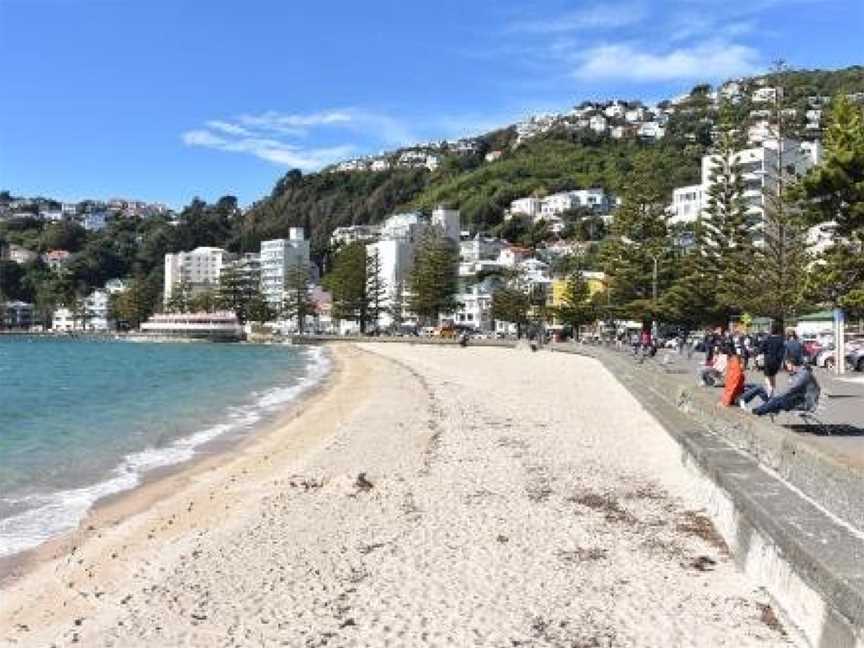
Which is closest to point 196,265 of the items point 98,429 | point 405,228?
point 405,228

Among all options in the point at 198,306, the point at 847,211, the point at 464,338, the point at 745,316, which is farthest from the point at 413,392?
the point at 198,306

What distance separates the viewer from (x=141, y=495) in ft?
40.0

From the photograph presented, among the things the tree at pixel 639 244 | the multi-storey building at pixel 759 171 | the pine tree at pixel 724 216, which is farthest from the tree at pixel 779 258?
the tree at pixel 639 244

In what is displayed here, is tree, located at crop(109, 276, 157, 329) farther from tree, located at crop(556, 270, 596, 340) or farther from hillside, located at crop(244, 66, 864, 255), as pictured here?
tree, located at crop(556, 270, 596, 340)

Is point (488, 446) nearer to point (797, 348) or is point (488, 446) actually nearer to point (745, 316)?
point (797, 348)

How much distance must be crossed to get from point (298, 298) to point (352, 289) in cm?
1592

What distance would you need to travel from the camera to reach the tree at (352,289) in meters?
93.0

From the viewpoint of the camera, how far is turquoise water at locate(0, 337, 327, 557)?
38.7 feet

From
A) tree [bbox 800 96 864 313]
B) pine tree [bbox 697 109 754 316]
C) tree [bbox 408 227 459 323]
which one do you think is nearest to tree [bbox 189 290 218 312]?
tree [bbox 408 227 459 323]

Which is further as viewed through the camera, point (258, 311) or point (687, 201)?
point (258, 311)

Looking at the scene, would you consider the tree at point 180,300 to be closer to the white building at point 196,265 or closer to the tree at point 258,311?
the white building at point 196,265

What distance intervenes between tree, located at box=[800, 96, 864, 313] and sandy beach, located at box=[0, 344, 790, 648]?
8532 mm

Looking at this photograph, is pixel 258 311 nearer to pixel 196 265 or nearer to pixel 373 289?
pixel 373 289

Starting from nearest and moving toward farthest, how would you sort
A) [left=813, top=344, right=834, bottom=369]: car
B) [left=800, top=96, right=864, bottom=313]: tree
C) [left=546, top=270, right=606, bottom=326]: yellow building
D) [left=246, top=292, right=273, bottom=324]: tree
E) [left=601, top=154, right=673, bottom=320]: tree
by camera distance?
1. [left=800, top=96, right=864, bottom=313]: tree
2. [left=813, top=344, right=834, bottom=369]: car
3. [left=601, top=154, right=673, bottom=320]: tree
4. [left=546, top=270, right=606, bottom=326]: yellow building
5. [left=246, top=292, right=273, bottom=324]: tree
